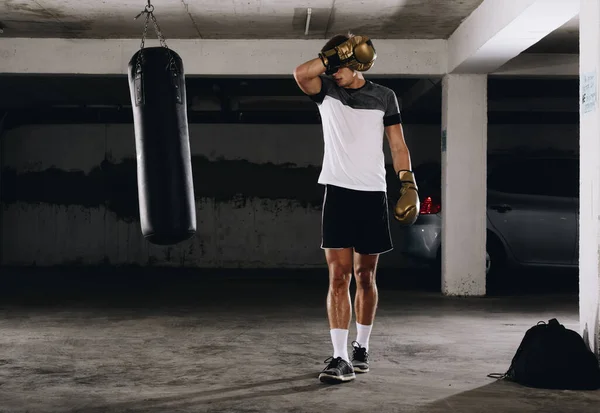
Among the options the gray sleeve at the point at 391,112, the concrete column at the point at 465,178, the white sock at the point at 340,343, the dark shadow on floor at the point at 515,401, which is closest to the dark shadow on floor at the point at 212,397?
the white sock at the point at 340,343

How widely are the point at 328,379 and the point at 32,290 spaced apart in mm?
5289

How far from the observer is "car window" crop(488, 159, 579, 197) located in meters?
8.50

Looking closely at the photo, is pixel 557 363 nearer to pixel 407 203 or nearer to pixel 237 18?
pixel 407 203

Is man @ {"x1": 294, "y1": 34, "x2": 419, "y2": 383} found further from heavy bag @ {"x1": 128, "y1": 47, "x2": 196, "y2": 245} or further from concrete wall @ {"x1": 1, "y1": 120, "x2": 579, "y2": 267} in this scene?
concrete wall @ {"x1": 1, "y1": 120, "x2": 579, "y2": 267}

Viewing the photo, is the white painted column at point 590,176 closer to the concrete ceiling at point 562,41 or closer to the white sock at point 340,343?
the white sock at point 340,343

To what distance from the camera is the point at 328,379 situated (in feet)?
12.6

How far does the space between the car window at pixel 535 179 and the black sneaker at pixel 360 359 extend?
4.77m

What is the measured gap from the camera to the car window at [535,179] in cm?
850

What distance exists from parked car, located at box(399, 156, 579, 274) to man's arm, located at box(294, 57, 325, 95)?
4.52 meters

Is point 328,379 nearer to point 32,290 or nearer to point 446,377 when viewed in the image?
point 446,377

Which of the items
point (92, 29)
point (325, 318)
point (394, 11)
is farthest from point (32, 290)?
point (394, 11)

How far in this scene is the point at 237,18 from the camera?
7031 mm

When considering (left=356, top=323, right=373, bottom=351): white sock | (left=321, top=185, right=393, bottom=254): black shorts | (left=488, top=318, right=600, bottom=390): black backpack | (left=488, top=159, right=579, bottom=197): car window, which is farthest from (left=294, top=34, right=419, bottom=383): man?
(left=488, top=159, right=579, bottom=197): car window

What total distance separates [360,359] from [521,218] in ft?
15.4
